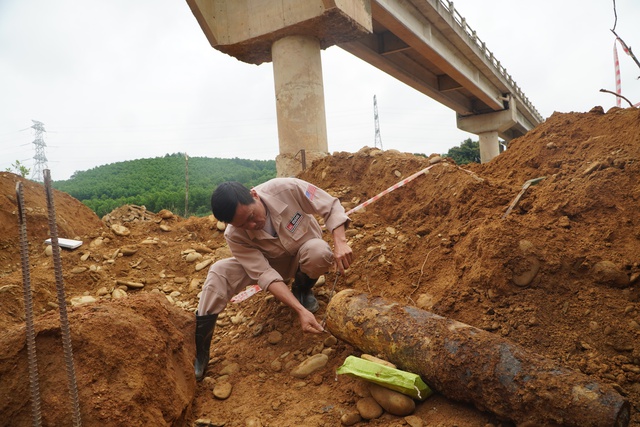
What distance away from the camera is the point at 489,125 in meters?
17.5

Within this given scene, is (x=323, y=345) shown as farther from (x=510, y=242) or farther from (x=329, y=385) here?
(x=510, y=242)

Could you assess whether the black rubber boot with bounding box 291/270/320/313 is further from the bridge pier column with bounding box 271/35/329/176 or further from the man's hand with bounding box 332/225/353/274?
the bridge pier column with bounding box 271/35/329/176

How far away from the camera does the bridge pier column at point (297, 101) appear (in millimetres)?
6285

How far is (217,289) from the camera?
267cm

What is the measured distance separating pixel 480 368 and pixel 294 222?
4.85 feet

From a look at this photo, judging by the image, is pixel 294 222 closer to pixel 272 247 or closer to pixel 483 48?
pixel 272 247

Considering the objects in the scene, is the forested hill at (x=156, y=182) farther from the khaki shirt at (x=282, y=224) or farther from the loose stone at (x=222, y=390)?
the loose stone at (x=222, y=390)

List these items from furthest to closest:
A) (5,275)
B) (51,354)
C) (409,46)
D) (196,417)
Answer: (409,46)
(5,275)
(196,417)
(51,354)

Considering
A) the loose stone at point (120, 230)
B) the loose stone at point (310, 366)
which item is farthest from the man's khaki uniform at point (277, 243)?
the loose stone at point (120, 230)

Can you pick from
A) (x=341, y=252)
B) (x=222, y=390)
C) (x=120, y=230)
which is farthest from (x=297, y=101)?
(x=222, y=390)

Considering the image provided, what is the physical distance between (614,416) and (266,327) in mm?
2148

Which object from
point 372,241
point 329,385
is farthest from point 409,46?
point 329,385

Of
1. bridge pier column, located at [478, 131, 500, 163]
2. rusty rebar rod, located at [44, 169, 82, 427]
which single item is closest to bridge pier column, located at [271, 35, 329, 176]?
rusty rebar rod, located at [44, 169, 82, 427]

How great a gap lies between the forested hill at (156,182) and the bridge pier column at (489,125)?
8728mm
